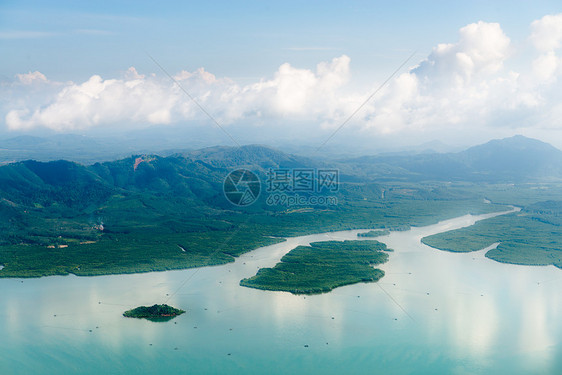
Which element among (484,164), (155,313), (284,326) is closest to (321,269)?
(284,326)

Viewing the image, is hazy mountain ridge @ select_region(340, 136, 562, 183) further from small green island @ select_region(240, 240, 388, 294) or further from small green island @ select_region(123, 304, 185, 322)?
small green island @ select_region(123, 304, 185, 322)

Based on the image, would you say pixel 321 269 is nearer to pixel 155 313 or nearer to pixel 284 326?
pixel 284 326

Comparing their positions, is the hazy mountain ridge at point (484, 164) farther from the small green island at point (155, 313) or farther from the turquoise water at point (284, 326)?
the small green island at point (155, 313)

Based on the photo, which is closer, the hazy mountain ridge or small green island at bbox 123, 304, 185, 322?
small green island at bbox 123, 304, 185, 322

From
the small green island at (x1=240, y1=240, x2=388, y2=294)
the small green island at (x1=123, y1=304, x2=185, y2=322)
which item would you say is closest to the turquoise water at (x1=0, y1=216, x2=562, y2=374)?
the small green island at (x1=123, y1=304, x2=185, y2=322)

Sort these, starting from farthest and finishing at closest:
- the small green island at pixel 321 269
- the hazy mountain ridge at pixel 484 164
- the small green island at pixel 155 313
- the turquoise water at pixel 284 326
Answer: the hazy mountain ridge at pixel 484 164 → the small green island at pixel 321 269 → the small green island at pixel 155 313 → the turquoise water at pixel 284 326

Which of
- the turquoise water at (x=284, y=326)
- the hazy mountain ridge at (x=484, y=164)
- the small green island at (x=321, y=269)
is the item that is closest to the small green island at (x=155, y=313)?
the turquoise water at (x=284, y=326)
